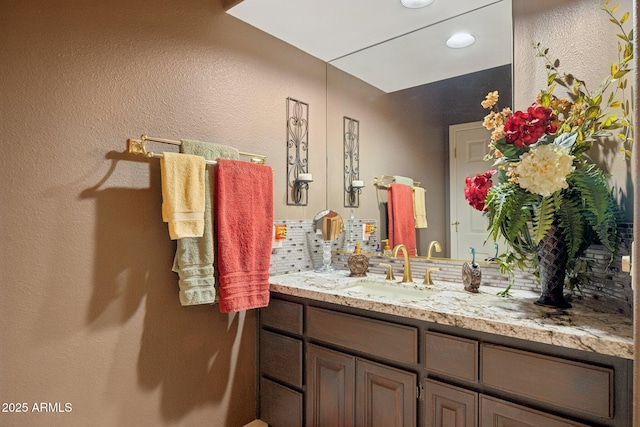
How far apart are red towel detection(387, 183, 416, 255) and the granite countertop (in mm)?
358

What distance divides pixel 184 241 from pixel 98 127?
0.60 metres

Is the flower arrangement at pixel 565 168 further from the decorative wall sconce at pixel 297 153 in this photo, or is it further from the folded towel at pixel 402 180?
the decorative wall sconce at pixel 297 153

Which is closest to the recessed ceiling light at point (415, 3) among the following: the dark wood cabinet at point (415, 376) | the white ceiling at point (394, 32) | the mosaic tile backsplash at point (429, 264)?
the white ceiling at point (394, 32)

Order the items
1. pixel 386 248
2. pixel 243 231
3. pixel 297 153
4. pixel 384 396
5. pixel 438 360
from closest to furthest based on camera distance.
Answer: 1. pixel 438 360
2. pixel 384 396
3. pixel 243 231
4. pixel 386 248
5. pixel 297 153

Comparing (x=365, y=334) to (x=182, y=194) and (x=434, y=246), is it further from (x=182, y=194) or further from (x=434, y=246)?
(x=182, y=194)

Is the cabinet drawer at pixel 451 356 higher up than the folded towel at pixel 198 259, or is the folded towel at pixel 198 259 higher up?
the folded towel at pixel 198 259

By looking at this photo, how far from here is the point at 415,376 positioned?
1.35 metres

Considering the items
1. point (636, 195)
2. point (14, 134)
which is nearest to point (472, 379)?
point (636, 195)

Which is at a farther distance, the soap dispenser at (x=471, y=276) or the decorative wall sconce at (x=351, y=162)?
the decorative wall sconce at (x=351, y=162)

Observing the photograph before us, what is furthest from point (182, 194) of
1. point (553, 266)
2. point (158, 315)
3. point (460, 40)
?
point (460, 40)

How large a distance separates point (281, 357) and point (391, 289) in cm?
69

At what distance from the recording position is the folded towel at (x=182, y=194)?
1.55 m

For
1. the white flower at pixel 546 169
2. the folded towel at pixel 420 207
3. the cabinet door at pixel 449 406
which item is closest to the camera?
the white flower at pixel 546 169

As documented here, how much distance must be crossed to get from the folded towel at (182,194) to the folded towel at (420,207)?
1.16 metres
